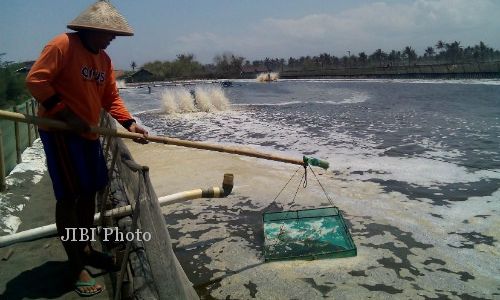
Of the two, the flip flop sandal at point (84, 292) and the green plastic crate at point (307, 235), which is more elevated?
the flip flop sandal at point (84, 292)

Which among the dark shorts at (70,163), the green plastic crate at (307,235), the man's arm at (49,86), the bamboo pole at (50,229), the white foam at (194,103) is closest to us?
the man's arm at (49,86)

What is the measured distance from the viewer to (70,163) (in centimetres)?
277

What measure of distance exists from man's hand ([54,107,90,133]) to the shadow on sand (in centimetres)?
124

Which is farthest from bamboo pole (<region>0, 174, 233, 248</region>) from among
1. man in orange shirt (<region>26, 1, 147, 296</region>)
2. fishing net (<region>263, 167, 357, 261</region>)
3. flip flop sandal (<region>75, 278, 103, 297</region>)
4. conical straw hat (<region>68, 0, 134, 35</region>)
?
conical straw hat (<region>68, 0, 134, 35</region>)

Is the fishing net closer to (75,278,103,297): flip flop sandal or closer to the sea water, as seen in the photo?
the sea water

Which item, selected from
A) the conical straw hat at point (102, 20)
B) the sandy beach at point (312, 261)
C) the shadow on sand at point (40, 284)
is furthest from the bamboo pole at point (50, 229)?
the conical straw hat at point (102, 20)

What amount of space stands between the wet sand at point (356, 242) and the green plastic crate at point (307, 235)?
0.11m

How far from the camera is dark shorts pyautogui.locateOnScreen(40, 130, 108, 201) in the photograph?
273 cm

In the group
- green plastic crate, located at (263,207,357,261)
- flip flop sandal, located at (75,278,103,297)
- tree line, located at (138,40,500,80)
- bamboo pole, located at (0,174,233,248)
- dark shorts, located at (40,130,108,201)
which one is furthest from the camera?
tree line, located at (138,40,500,80)

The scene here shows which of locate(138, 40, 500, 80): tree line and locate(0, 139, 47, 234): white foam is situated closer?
locate(0, 139, 47, 234): white foam

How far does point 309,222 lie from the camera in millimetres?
5277

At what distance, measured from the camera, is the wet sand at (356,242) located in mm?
4059

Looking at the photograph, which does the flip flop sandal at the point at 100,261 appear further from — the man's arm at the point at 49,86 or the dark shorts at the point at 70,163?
the man's arm at the point at 49,86

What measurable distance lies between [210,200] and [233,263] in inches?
92.5
